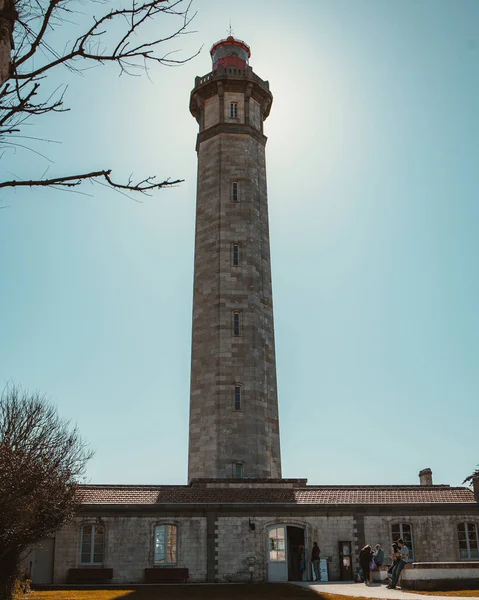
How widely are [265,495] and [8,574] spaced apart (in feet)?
29.9

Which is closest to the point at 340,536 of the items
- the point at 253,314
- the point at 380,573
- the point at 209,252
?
the point at 380,573

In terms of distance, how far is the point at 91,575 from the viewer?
846 inches

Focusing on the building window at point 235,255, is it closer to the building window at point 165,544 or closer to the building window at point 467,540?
the building window at point 165,544

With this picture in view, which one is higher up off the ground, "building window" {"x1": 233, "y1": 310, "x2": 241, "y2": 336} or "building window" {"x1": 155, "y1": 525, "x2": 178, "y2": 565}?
"building window" {"x1": 233, "y1": 310, "x2": 241, "y2": 336}

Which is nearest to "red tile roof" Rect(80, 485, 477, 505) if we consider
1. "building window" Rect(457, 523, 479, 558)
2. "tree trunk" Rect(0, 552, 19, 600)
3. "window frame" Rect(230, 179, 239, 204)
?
"building window" Rect(457, 523, 479, 558)

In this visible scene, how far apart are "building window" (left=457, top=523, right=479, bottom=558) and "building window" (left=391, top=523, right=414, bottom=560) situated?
68.1 inches

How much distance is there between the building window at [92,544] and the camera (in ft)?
72.0

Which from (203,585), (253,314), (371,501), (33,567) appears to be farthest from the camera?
Answer: (253,314)

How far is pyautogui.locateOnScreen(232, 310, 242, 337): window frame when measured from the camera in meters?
27.7

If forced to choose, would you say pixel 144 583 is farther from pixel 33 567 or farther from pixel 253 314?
pixel 253 314

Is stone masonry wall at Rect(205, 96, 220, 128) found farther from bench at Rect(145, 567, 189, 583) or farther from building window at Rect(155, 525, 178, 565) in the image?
bench at Rect(145, 567, 189, 583)

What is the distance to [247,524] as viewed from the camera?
2233 cm

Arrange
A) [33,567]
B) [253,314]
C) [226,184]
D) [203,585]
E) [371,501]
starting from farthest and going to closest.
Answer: [226,184] < [253,314] < [371,501] < [33,567] < [203,585]

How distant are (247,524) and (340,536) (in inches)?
128
